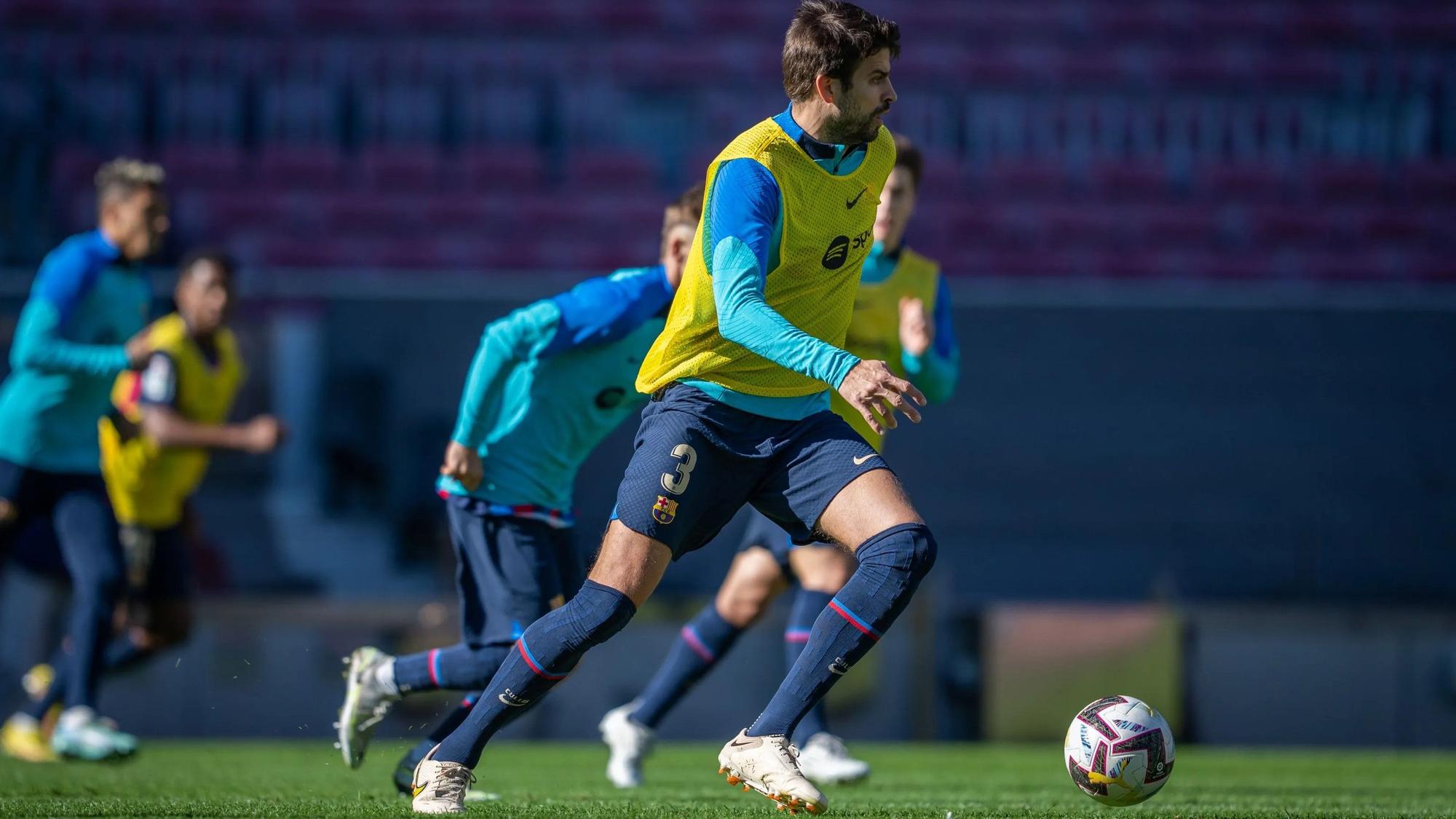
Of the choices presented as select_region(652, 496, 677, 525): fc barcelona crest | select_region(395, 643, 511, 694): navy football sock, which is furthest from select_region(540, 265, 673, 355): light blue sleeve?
select_region(652, 496, 677, 525): fc barcelona crest

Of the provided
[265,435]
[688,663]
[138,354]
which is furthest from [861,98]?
[138,354]

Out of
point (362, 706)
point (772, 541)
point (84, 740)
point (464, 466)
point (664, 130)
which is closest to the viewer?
point (464, 466)

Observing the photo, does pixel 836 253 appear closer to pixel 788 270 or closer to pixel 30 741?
pixel 788 270

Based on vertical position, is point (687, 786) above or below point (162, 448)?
below

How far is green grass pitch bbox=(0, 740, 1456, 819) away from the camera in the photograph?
14.4 feet

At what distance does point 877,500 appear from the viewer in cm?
380

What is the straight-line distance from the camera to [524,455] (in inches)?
192

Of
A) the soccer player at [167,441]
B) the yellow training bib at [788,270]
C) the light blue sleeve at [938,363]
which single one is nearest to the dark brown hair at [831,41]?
the yellow training bib at [788,270]

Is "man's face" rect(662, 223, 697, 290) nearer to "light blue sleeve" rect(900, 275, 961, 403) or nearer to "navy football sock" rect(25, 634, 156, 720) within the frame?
"light blue sleeve" rect(900, 275, 961, 403)

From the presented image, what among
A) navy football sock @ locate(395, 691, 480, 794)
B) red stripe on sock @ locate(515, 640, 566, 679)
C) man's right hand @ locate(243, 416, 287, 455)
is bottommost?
navy football sock @ locate(395, 691, 480, 794)

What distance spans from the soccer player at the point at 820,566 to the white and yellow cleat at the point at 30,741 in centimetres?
247

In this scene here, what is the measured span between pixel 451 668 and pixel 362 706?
0.33m

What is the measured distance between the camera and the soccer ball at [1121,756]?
4.32m

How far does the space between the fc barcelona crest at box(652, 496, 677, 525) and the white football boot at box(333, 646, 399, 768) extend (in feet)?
4.81
